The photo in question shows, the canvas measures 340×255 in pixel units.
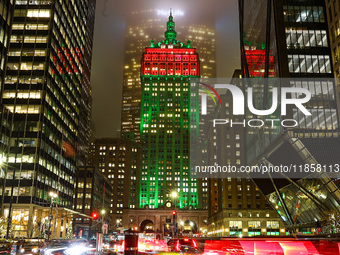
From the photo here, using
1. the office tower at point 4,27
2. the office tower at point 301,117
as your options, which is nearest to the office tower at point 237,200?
the office tower at point 301,117

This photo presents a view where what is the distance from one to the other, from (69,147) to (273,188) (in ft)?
197

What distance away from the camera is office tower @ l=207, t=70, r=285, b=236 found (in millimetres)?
129750

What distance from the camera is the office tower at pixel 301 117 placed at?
207 ft

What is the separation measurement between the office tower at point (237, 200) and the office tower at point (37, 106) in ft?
188

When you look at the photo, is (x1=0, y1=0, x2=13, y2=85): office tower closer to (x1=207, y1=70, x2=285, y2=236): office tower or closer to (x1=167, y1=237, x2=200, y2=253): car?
(x1=167, y1=237, x2=200, y2=253): car

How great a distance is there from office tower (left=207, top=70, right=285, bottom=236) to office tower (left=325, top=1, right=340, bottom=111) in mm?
62089

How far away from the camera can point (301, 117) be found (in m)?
65.2

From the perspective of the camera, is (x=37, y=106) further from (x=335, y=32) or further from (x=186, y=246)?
(x=186, y=246)

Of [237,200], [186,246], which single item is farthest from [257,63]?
[237,200]

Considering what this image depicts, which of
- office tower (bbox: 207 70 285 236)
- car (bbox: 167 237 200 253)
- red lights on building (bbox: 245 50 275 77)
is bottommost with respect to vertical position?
car (bbox: 167 237 200 253)

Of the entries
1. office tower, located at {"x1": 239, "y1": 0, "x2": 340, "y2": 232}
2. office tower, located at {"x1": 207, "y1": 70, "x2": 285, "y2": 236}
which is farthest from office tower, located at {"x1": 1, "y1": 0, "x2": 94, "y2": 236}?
office tower, located at {"x1": 207, "y1": 70, "x2": 285, "y2": 236}

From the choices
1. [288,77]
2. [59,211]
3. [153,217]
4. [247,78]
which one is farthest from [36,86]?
[153,217]

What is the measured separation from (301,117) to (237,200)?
7695cm

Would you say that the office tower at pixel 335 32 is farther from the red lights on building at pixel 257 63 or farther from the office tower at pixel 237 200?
the office tower at pixel 237 200
